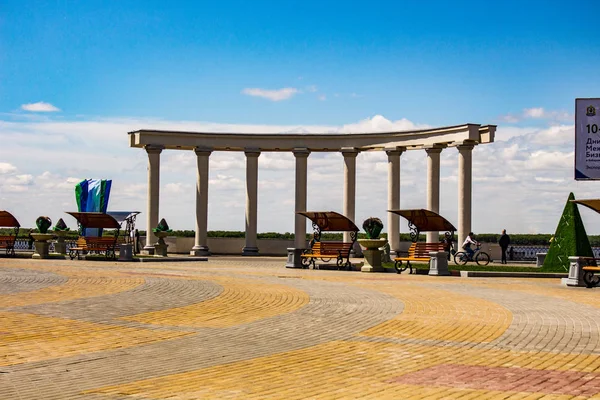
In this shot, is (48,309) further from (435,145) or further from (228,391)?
(435,145)

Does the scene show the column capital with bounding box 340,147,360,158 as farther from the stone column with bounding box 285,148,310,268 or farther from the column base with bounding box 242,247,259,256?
the column base with bounding box 242,247,259,256

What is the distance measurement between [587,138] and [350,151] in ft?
64.2

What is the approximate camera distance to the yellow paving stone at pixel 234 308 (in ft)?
46.9

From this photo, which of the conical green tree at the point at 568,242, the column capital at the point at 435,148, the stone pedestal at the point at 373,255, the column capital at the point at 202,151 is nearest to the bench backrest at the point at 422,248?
the stone pedestal at the point at 373,255

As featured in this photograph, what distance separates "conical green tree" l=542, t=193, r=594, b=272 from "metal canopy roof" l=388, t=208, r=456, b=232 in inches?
220

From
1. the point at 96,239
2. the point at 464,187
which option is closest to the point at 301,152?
the point at 464,187

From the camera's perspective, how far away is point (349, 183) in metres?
49.2

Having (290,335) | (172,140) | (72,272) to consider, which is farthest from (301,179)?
(290,335)

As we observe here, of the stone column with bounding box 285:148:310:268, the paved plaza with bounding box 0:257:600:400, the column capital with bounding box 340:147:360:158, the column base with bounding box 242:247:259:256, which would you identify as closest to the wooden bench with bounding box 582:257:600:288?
the paved plaza with bounding box 0:257:600:400

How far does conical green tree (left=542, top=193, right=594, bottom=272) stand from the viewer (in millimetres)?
32125

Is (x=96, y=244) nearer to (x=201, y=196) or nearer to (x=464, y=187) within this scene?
(x=201, y=196)

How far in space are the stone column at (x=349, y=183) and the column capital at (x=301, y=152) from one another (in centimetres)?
234

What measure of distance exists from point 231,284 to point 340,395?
1366cm

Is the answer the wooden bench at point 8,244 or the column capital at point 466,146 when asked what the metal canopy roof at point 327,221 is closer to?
the column capital at point 466,146
